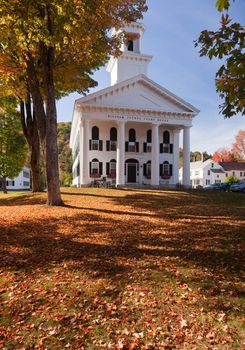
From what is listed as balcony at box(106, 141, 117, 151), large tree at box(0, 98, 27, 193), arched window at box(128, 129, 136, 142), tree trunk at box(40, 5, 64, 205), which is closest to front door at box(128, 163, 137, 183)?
balcony at box(106, 141, 117, 151)

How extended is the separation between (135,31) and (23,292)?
35.8 meters

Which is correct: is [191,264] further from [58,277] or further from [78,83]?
[78,83]

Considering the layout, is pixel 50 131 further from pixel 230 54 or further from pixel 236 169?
pixel 236 169

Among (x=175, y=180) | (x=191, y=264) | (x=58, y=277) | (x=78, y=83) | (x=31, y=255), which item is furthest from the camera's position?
(x=175, y=180)

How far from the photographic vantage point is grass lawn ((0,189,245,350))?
150 inches

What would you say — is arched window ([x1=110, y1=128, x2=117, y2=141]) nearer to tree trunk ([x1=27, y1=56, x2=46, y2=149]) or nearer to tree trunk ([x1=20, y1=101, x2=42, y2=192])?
tree trunk ([x1=20, y1=101, x2=42, y2=192])

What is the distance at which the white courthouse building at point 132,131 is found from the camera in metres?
28.6

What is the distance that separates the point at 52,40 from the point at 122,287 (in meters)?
9.22

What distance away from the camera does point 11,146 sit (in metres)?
33.2

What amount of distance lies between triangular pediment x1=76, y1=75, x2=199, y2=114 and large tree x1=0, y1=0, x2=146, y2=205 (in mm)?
10410

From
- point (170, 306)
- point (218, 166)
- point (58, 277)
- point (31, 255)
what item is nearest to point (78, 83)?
point (31, 255)

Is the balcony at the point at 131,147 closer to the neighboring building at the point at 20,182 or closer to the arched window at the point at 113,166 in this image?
the arched window at the point at 113,166

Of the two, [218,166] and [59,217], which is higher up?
[218,166]

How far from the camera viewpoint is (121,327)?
3.99 m
